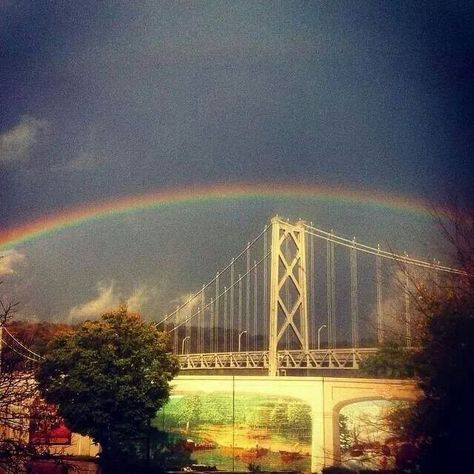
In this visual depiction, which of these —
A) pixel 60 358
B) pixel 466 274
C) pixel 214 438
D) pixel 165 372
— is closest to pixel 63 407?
pixel 60 358

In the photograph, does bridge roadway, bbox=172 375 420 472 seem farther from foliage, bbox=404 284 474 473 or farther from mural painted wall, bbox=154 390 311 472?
foliage, bbox=404 284 474 473

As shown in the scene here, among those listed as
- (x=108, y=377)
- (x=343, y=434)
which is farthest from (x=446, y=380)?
(x=108, y=377)

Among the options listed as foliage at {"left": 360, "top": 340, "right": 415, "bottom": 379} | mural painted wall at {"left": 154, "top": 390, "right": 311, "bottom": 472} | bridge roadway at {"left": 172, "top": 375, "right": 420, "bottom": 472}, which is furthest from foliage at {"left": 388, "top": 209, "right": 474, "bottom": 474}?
mural painted wall at {"left": 154, "top": 390, "right": 311, "bottom": 472}

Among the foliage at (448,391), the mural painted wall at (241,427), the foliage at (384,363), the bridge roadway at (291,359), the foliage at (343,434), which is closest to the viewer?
the foliage at (448,391)

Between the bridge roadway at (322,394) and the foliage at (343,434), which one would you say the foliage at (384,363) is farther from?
the foliage at (343,434)

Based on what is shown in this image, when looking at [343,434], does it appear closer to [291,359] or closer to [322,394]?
[322,394]

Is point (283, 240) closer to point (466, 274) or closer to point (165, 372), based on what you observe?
point (165, 372)

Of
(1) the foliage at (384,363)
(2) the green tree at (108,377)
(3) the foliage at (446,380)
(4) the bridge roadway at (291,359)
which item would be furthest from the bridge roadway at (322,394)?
(3) the foliage at (446,380)
